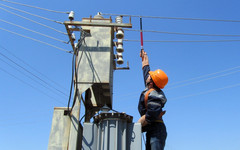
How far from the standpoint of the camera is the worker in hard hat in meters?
4.37

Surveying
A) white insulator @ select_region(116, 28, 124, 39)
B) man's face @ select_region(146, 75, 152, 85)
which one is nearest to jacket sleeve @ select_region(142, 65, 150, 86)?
man's face @ select_region(146, 75, 152, 85)

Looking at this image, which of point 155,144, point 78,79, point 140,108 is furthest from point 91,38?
point 155,144

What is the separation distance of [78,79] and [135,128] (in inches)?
63.1

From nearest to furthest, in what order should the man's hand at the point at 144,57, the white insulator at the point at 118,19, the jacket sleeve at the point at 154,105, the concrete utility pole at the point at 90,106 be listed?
1. the concrete utility pole at the point at 90,106
2. the jacket sleeve at the point at 154,105
3. the man's hand at the point at 144,57
4. the white insulator at the point at 118,19

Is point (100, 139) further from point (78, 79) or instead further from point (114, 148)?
point (78, 79)

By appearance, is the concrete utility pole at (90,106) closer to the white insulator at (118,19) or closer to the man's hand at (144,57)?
the white insulator at (118,19)

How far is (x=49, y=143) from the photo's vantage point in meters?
4.59

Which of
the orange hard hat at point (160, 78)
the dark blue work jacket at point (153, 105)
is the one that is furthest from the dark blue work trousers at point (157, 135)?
the orange hard hat at point (160, 78)

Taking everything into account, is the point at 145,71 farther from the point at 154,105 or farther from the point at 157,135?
the point at 157,135

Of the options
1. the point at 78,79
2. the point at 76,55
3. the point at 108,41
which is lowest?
the point at 78,79

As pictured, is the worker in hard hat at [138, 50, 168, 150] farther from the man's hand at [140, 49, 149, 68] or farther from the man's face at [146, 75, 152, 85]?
the man's hand at [140, 49, 149, 68]

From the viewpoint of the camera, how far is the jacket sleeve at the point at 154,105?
4328mm

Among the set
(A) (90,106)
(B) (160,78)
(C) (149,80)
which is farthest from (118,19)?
(A) (90,106)

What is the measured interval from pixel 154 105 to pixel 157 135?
1.85 ft
